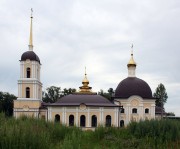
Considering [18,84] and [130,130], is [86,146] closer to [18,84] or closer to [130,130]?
[130,130]

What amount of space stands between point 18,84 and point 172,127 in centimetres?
3205

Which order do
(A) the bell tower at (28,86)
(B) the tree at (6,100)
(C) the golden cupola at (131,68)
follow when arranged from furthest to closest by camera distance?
(B) the tree at (6,100) < (C) the golden cupola at (131,68) < (A) the bell tower at (28,86)

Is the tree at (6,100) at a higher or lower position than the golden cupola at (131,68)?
lower

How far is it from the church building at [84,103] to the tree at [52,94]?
73.1 feet

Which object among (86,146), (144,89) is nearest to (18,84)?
(144,89)

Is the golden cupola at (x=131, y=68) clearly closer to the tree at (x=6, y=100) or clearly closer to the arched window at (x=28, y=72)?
the arched window at (x=28, y=72)

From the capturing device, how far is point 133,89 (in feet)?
166

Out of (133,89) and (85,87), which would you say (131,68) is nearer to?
(133,89)

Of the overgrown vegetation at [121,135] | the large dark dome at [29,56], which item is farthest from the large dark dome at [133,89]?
the overgrown vegetation at [121,135]

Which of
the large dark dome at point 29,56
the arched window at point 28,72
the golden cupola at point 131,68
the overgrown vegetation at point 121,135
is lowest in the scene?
the overgrown vegetation at point 121,135

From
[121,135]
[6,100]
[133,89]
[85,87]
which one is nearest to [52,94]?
[6,100]

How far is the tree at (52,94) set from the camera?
7426 cm

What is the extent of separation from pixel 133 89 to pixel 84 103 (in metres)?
7.29

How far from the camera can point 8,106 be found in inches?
2525
